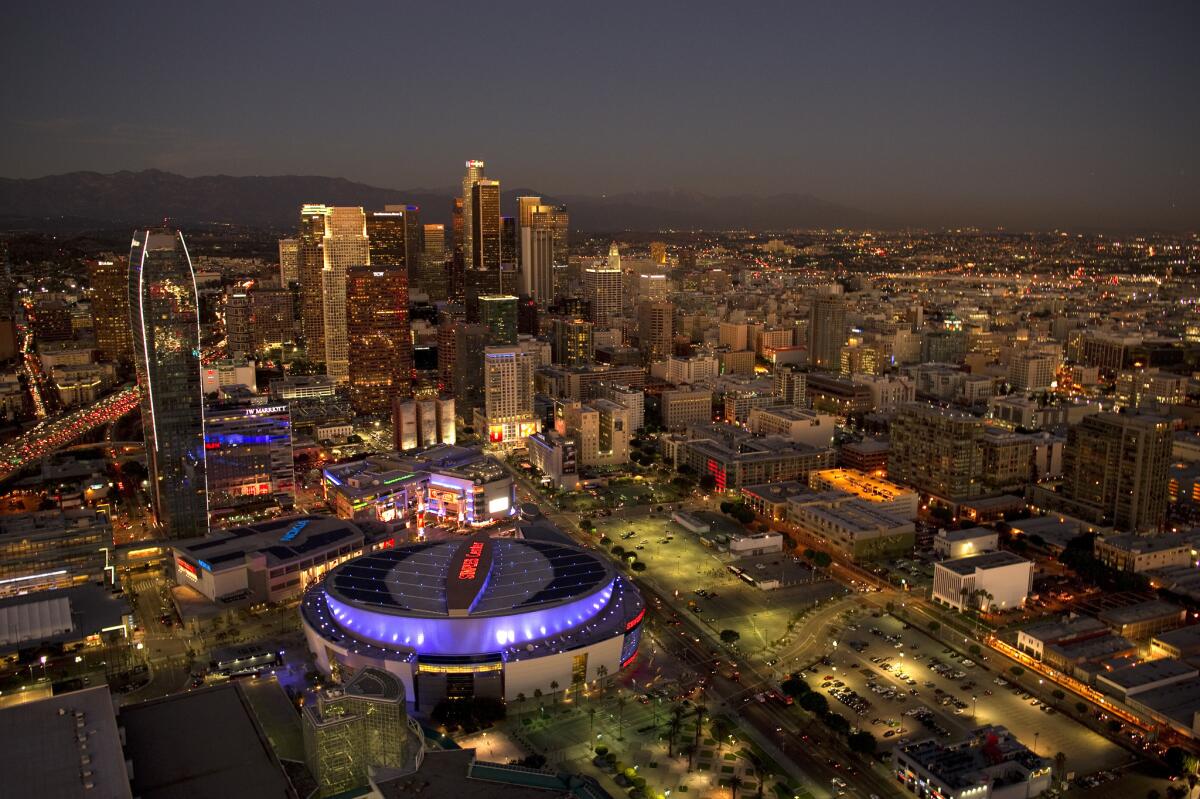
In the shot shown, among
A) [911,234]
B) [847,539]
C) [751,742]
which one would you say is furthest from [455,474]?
[911,234]

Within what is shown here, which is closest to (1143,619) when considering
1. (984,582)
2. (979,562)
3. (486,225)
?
(984,582)

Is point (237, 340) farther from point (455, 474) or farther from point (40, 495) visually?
point (455, 474)

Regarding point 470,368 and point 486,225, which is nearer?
point 470,368

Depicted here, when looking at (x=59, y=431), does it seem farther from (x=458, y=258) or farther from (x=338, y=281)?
(x=458, y=258)

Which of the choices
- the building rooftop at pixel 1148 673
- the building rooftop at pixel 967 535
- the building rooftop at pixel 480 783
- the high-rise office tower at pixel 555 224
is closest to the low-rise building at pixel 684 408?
the building rooftop at pixel 967 535

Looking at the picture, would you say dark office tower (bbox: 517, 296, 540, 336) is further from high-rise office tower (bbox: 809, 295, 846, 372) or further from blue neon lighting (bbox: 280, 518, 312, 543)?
blue neon lighting (bbox: 280, 518, 312, 543)

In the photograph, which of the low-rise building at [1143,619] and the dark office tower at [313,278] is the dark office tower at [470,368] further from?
the low-rise building at [1143,619]
